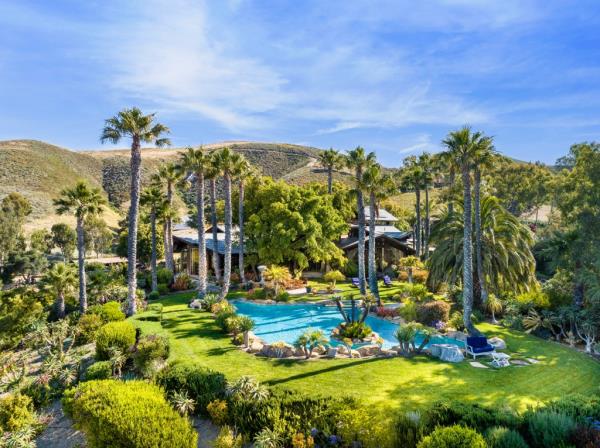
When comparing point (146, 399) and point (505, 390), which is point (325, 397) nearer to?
point (146, 399)

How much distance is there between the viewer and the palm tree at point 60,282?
23.9 meters

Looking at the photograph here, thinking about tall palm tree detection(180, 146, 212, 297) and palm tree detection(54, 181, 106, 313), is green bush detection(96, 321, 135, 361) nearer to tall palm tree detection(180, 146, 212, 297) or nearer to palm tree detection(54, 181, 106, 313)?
palm tree detection(54, 181, 106, 313)

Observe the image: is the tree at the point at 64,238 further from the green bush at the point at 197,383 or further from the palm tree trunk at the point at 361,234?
the green bush at the point at 197,383

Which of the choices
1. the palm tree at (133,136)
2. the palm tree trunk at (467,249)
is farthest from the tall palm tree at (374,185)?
the palm tree at (133,136)

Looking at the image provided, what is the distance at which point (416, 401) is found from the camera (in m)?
12.1

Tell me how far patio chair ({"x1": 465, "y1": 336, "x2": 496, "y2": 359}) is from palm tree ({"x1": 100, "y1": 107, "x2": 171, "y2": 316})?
19.6 metres

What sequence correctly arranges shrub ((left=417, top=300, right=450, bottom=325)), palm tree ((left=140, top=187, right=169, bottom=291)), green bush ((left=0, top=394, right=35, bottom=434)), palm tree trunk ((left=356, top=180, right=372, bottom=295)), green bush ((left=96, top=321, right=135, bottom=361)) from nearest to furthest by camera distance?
green bush ((left=0, top=394, right=35, bottom=434)), green bush ((left=96, top=321, right=135, bottom=361)), shrub ((left=417, top=300, right=450, bottom=325)), palm tree trunk ((left=356, top=180, right=372, bottom=295)), palm tree ((left=140, top=187, right=169, bottom=291))

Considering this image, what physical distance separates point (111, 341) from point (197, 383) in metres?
6.43

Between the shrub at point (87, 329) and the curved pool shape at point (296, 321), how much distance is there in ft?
29.2

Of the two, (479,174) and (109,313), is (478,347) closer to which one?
(479,174)

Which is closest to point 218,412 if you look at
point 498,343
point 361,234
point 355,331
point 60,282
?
point 355,331

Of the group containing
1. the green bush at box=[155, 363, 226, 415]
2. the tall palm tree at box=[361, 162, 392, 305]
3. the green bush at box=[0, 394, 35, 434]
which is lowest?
the green bush at box=[0, 394, 35, 434]

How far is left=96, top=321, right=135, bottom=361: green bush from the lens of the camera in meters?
17.0

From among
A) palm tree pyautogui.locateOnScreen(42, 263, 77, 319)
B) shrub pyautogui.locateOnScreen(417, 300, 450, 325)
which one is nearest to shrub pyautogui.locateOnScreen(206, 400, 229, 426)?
shrub pyautogui.locateOnScreen(417, 300, 450, 325)
